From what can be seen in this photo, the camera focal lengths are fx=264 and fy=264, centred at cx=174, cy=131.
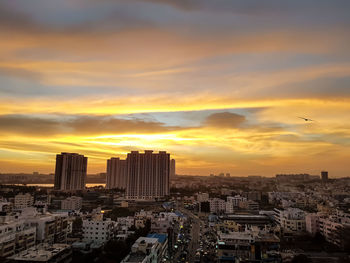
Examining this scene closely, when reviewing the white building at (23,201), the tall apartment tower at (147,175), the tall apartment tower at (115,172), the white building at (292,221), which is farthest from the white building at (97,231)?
the tall apartment tower at (115,172)

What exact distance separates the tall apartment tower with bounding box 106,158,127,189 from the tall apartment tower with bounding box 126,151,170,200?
33.3ft

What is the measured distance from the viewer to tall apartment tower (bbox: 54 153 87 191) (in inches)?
1324

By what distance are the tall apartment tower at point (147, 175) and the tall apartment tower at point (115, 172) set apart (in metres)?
10.1

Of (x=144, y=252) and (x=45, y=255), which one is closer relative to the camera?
(x=45, y=255)

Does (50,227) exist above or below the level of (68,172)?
below

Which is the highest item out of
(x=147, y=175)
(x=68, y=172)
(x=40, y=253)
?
(x=68, y=172)

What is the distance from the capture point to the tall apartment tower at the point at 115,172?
42.7 m

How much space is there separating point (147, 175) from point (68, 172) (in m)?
10.6

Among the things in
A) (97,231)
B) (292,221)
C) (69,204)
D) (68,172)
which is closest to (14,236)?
(97,231)

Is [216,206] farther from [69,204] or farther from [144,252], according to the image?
[144,252]

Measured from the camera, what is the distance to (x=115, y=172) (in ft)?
141

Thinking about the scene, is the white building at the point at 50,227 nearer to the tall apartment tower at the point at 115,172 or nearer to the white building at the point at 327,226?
the white building at the point at 327,226

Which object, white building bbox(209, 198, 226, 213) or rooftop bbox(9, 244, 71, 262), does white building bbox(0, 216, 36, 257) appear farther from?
white building bbox(209, 198, 226, 213)

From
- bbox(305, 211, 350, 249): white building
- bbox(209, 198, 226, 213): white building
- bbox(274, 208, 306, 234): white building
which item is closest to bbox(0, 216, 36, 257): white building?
bbox(274, 208, 306, 234): white building
